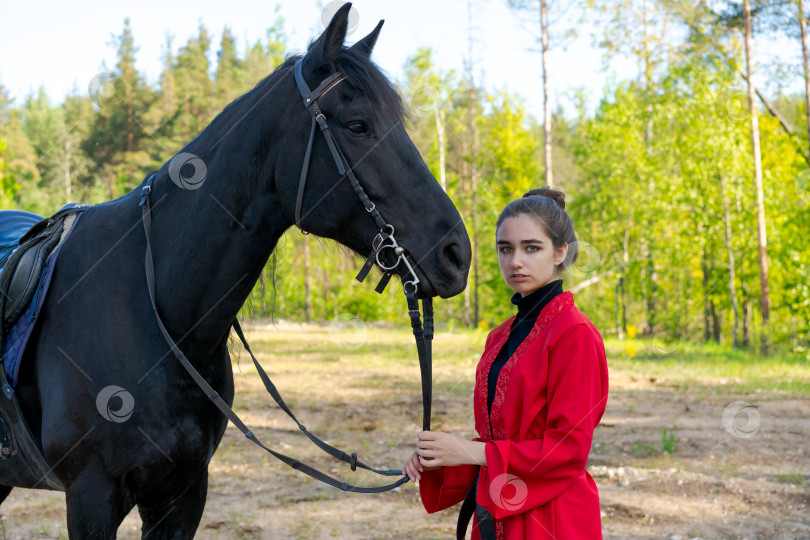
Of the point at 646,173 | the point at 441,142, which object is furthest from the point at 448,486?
the point at 441,142

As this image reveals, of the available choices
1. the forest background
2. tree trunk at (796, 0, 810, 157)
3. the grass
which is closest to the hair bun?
the forest background

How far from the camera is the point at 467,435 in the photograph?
21.9 feet

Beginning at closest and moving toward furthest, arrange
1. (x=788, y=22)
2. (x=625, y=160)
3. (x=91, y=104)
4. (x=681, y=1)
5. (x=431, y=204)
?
(x=431, y=204), (x=788, y=22), (x=681, y=1), (x=625, y=160), (x=91, y=104)

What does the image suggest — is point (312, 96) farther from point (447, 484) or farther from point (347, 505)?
point (347, 505)

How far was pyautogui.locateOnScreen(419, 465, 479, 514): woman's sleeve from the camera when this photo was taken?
200cm

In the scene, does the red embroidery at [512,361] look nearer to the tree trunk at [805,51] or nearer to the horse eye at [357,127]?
the horse eye at [357,127]

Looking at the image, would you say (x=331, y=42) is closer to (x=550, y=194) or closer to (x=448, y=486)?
(x=550, y=194)

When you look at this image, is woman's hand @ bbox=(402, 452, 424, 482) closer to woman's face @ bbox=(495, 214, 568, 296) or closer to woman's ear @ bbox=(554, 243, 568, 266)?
woman's face @ bbox=(495, 214, 568, 296)

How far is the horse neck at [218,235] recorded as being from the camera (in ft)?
6.93

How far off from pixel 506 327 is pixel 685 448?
16.9 ft

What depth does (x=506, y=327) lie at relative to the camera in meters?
2.11

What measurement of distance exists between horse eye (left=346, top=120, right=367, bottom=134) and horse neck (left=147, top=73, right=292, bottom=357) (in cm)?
26

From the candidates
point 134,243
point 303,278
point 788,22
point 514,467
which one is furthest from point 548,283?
point 303,278

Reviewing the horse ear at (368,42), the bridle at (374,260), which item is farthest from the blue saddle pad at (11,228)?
the horse ear at (368,42)
